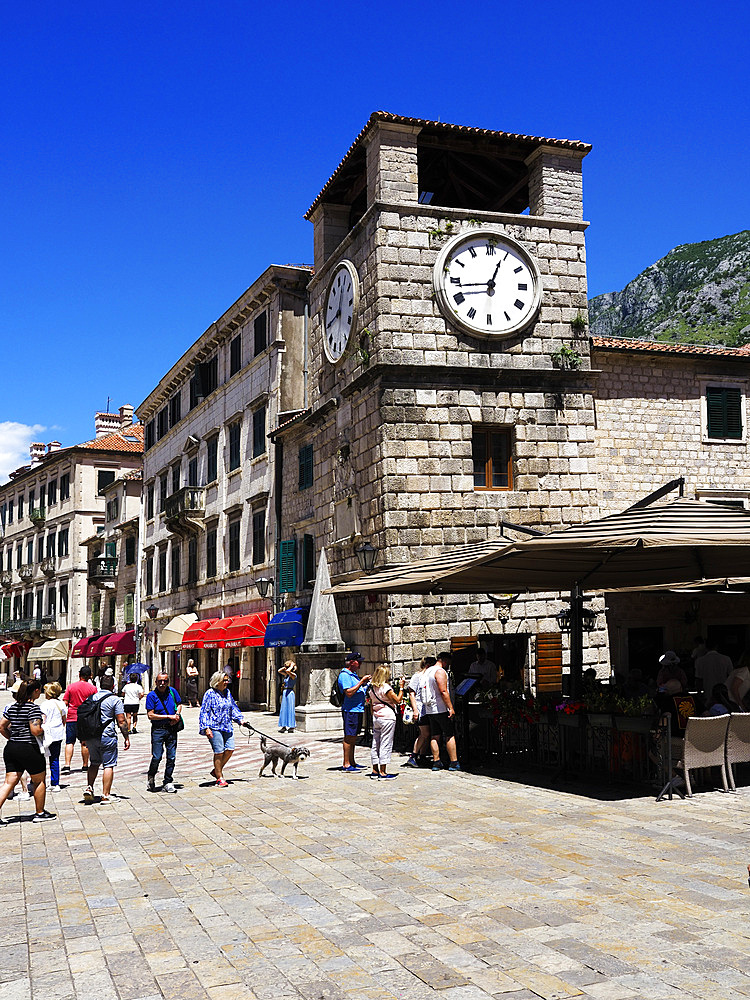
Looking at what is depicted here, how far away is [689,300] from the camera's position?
342ft

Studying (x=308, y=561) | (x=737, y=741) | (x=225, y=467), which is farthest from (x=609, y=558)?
(x=225, y=467)

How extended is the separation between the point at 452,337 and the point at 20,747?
42.7 ft

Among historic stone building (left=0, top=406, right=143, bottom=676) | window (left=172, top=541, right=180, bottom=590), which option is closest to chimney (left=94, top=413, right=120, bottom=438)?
historic stone building (left=0, top=406, right=143, bottom=676)

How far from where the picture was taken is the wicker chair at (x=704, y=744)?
35.2 feet

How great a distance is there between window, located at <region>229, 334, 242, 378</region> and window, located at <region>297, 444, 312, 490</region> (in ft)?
24.3

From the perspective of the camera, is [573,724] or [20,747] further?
[573,724]

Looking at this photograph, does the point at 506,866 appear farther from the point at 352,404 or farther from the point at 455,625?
the point at 352,404

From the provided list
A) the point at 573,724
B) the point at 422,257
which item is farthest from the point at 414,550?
the point at 573,724

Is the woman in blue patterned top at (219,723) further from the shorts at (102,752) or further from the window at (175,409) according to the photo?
the window at (175,409)

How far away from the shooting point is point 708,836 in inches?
346

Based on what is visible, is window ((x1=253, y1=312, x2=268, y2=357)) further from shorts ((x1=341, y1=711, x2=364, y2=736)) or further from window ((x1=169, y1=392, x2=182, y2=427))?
shorts ((x1=341, y1=711, x2=364, y2=736))

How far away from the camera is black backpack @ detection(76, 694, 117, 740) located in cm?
1238

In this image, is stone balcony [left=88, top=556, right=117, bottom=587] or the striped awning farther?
stone balcony [left=88, top=556, right=117, bottom=587]

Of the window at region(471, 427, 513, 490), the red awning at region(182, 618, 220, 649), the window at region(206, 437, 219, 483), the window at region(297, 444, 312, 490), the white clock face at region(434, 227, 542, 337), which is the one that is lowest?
the red awning at region(182, 618, 220, 649)
